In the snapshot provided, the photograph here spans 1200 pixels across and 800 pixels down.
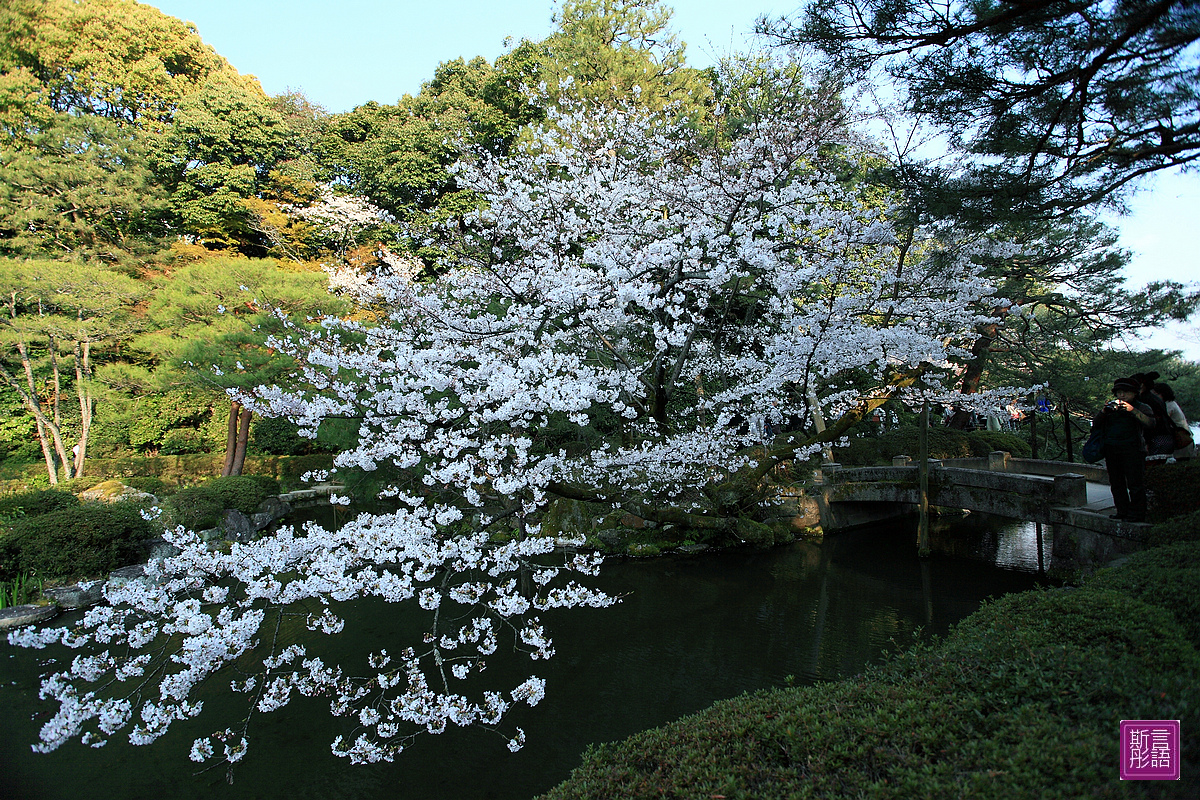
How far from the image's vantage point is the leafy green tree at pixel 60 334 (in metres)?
12.6

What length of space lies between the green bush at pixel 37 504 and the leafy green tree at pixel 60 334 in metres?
5.23

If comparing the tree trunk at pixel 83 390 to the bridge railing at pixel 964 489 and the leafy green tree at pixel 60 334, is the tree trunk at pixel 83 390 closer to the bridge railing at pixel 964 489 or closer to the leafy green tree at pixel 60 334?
the leafy green tree at pixel 60 334

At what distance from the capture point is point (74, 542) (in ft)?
27.4

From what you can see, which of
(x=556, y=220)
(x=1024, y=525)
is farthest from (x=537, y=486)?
(x=1024, y=525)

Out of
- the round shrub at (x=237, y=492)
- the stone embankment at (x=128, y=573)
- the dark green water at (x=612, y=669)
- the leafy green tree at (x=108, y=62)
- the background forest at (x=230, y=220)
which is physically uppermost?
the leafy green tree at (x=108, y=62)

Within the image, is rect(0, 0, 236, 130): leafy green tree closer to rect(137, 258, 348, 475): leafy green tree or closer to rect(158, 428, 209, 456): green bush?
rect(137, 258, 348, 475): leafy green tree

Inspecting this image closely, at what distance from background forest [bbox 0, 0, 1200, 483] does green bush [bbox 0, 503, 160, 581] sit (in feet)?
8.54

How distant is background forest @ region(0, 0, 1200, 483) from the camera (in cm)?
1159

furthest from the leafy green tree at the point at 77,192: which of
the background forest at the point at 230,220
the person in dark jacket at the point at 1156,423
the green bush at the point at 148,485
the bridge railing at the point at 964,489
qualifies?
the person in dark jacket at the point at 1156,423

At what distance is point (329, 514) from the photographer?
14359 mm

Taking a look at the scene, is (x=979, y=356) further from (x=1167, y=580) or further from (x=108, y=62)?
(x=108, y=62)

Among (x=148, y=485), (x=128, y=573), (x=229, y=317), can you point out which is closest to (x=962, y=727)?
(x=128, y=573)

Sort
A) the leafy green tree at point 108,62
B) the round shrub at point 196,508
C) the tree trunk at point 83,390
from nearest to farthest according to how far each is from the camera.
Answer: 1. the round shrub at point 196,508
2. the tree trunk at point 83,390
3. the leafy green tree at point 108,62

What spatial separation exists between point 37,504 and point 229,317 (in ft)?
15.3
